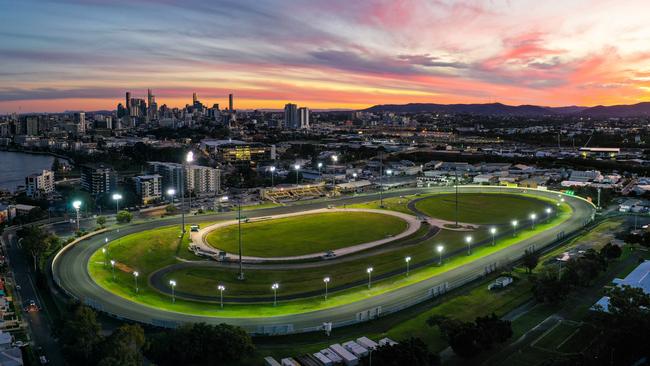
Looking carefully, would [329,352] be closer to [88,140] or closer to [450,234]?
[450,234]

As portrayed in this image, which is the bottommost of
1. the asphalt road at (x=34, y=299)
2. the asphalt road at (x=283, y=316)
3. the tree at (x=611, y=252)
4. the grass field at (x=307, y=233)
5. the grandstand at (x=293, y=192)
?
the asphalt road at (x=34, y=299)

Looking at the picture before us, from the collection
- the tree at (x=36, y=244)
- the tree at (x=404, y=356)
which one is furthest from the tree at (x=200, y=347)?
the tree at (x=36, y=244)

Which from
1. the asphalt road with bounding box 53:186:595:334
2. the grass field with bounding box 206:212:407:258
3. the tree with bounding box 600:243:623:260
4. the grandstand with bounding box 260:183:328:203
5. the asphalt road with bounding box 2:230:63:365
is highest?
the grandstand with bounding box 260:183:328:203

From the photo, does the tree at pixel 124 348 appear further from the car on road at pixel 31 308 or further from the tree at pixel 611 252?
the tree at pixel 611 252

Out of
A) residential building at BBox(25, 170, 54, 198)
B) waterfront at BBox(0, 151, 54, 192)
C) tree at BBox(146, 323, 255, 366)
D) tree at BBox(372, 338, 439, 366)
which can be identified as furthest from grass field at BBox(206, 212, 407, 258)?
waterfront at BBox(0, 151, 54, 192)

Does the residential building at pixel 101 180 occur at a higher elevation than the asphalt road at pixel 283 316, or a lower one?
higher

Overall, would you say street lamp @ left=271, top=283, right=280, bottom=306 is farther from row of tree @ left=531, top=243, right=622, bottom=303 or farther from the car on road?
row of tree @ left=531, top=243, right=622, bottom=303

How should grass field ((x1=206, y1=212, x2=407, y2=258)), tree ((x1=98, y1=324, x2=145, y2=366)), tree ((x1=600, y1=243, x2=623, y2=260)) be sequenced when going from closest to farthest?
tree ((x1=98, y1=324, x2=145, y2=366))
tree ((x1=600, y1=243, x2=623, y2=260))
grass field ((x1=206, y1=212, x2=407, y2=258))
